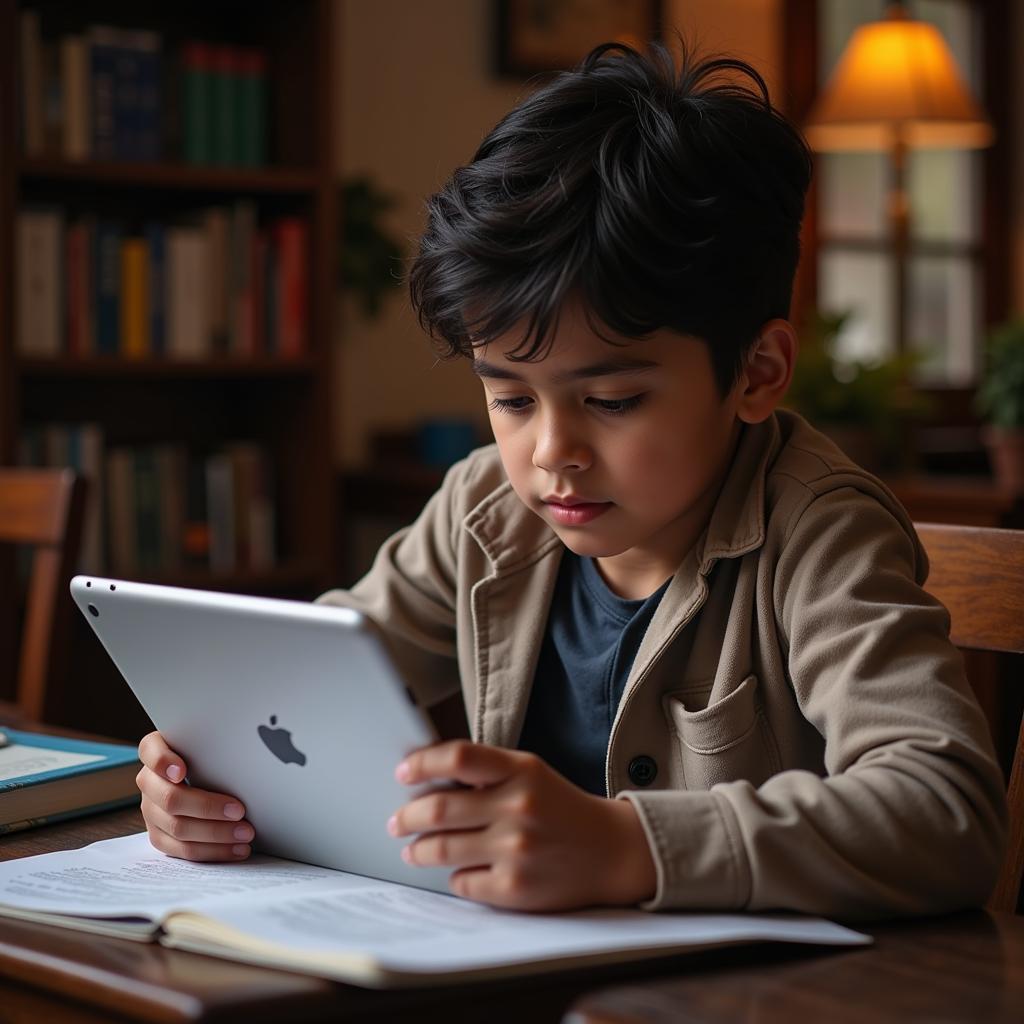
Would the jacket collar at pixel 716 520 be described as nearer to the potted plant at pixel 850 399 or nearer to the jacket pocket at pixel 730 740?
the jacket pocket at pixel 730 740

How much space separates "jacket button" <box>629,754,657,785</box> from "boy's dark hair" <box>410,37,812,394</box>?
0.86ft

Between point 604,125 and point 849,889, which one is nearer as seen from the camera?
point 849,889

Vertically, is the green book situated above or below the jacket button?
above

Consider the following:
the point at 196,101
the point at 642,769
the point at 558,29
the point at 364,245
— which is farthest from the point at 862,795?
the point at 558,29

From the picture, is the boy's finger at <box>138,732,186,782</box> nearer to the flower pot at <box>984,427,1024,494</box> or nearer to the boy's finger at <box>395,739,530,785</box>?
the boy's finger at <box>395,739,530,785</box>

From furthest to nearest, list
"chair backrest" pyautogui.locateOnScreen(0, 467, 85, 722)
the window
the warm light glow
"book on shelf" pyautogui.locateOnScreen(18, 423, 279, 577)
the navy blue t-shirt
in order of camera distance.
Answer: the window
the warm light glow
"book on shelf" pyautogui.locateOnScreen(18, 423, 279, 577)
"chair backrest" pyautogui.locateOnScreen(0, 467, 85, 722)
the navy blue t-shirt

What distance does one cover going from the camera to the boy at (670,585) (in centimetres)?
77

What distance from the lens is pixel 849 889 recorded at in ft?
2.53

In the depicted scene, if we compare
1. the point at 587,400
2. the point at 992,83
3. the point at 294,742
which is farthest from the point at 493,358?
the point at 992,83

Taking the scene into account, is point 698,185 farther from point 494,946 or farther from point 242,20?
point 242,20

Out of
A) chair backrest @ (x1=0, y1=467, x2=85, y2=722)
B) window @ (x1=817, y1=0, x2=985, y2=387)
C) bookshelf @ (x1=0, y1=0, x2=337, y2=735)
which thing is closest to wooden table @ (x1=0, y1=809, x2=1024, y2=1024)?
chair backrest @ (x1=0, y1=467, x2=85, y2=722)

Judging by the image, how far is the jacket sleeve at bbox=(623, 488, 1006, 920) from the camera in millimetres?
766

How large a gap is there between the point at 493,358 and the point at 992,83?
428 centimetres

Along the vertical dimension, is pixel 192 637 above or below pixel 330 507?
above
